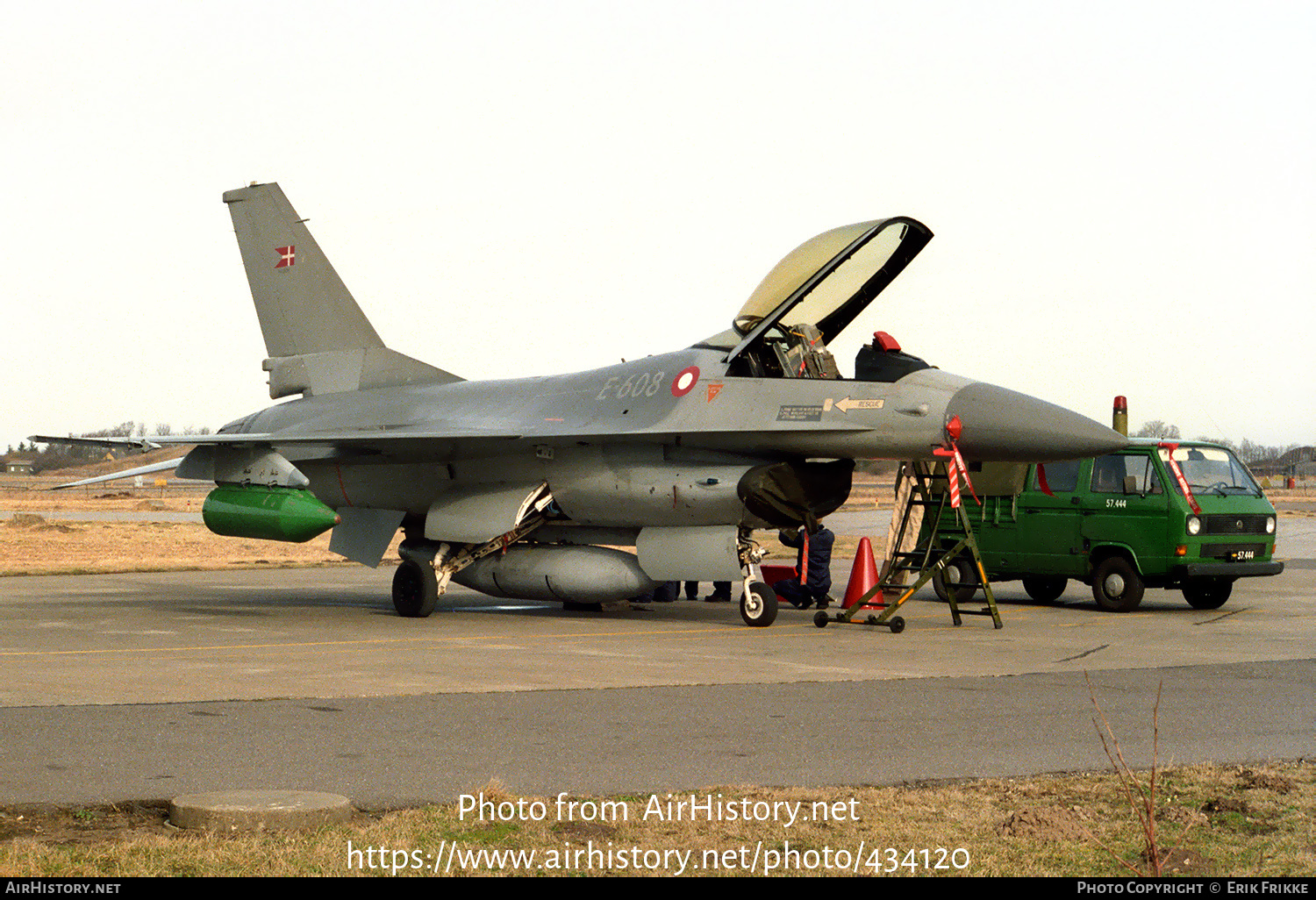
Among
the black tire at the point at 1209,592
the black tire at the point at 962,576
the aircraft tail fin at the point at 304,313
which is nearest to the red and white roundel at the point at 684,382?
the aircraft tail fin at the point at 304,313

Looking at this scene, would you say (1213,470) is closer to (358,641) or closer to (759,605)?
(759,605)

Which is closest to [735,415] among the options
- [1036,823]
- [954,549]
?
[954,549]

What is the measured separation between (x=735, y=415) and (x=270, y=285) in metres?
7.69

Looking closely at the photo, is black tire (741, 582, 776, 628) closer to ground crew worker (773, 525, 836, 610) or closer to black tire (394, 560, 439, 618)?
ground crew worker (773, 525, 836, 610)

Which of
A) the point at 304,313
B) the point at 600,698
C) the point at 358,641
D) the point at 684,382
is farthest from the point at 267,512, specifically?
the point at 600,698

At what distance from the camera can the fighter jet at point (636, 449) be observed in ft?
42.4

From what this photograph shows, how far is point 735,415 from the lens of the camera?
43.9ft

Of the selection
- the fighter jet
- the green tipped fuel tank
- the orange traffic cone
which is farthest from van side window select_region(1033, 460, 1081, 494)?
the green tipped fuel tank

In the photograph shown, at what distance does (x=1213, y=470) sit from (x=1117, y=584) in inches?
74.1

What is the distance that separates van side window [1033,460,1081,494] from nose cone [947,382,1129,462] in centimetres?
385

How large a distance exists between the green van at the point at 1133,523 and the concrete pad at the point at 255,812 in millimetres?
11029

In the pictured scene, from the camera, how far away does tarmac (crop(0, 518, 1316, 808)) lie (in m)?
6.34

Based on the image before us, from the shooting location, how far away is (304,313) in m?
17.7
